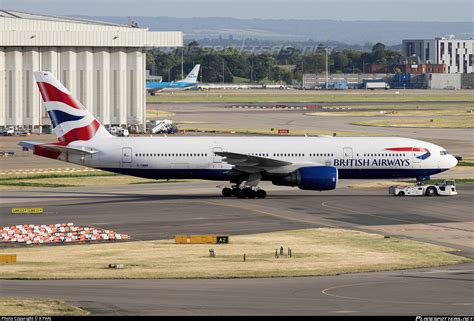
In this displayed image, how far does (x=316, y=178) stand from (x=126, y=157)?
12.9 m

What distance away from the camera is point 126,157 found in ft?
245

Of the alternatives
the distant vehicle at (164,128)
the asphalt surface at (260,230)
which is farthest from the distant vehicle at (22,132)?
the asphalt surface at (260,230)

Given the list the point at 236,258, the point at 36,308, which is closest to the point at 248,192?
the point at 236,258

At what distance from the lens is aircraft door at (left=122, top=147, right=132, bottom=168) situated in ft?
245

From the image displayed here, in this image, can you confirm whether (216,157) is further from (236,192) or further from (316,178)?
(316,178)

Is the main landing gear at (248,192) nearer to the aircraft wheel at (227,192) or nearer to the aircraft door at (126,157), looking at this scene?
the aircraft wheel at (227,192)

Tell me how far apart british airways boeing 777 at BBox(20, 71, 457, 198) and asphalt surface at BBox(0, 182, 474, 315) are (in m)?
1.81

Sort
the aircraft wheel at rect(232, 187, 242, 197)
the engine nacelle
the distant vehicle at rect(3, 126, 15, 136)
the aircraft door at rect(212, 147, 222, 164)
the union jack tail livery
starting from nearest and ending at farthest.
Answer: the engine nacelle, the union jack tail livery, the aircraft door at rect(212, 147, 222, 164), the aircraft wheel at rect(232, 187, 242, 197), the distant vehicle at rect(3, 126, 15, 136)

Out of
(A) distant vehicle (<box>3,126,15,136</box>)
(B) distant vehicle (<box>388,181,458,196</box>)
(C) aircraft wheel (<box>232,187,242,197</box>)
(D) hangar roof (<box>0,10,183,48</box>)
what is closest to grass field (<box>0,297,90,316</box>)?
(C) aircraft wheel (<box>232,187,242,197</box>)

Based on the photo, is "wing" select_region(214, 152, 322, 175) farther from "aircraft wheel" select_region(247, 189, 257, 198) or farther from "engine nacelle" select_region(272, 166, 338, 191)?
"aircraft wheel" select_region(247, 189, 257, 198)

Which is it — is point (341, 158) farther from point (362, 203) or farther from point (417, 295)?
point (417, 295)

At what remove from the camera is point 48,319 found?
33406 millimetres

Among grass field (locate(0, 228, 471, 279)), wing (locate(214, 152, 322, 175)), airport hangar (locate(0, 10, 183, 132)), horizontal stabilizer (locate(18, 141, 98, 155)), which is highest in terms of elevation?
airport hangar (locate(0, 10, 183, 132))

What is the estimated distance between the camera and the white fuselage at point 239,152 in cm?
7475
